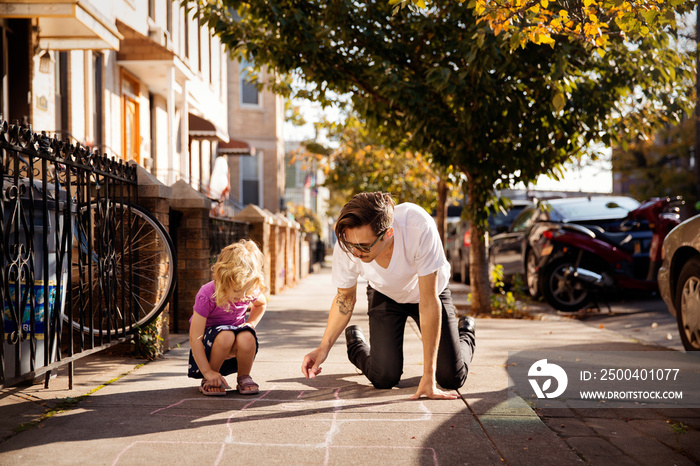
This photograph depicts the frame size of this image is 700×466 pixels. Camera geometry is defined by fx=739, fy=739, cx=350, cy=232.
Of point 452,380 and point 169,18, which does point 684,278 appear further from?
point 169,18

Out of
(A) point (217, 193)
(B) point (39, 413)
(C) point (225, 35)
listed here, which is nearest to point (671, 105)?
(C) point (225, 35)

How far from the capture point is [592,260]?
10453mm

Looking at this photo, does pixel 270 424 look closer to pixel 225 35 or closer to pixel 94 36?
pixel 225 35

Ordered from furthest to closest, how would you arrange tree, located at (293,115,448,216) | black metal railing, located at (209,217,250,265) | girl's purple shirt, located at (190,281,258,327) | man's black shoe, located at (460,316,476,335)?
tree, located at (293,115,448,216) < black metal railing, located at (209,217,250,265) < man's black shoe, located at (460,316,476,335) < girl's purple shirt, located at (190,281,258,327)

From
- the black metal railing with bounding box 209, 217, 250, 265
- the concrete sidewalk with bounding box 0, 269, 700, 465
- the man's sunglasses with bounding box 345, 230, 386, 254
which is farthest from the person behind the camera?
the black metal railing with bounding box 209, 217, 250, 265

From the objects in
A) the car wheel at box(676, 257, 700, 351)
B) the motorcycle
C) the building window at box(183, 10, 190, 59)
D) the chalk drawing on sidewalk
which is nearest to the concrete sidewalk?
the chalk drawing on sidewalk

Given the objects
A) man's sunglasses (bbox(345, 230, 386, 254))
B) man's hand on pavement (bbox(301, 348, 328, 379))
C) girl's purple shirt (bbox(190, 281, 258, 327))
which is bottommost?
man's hand on pavement (bbox(301, 348, 328, 379))

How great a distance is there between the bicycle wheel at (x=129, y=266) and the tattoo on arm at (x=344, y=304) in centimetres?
160

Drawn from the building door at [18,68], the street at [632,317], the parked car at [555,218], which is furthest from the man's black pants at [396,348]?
the building door at [18,68]

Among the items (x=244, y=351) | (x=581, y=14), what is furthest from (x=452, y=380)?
(x=581, y=14)

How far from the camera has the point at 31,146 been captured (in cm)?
392

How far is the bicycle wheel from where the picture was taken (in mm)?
5266

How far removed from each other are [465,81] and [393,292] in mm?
4554

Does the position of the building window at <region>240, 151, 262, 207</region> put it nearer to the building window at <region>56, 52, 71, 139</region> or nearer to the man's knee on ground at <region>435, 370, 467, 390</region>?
the building window at <region>56, 52, 71, 139</region>
